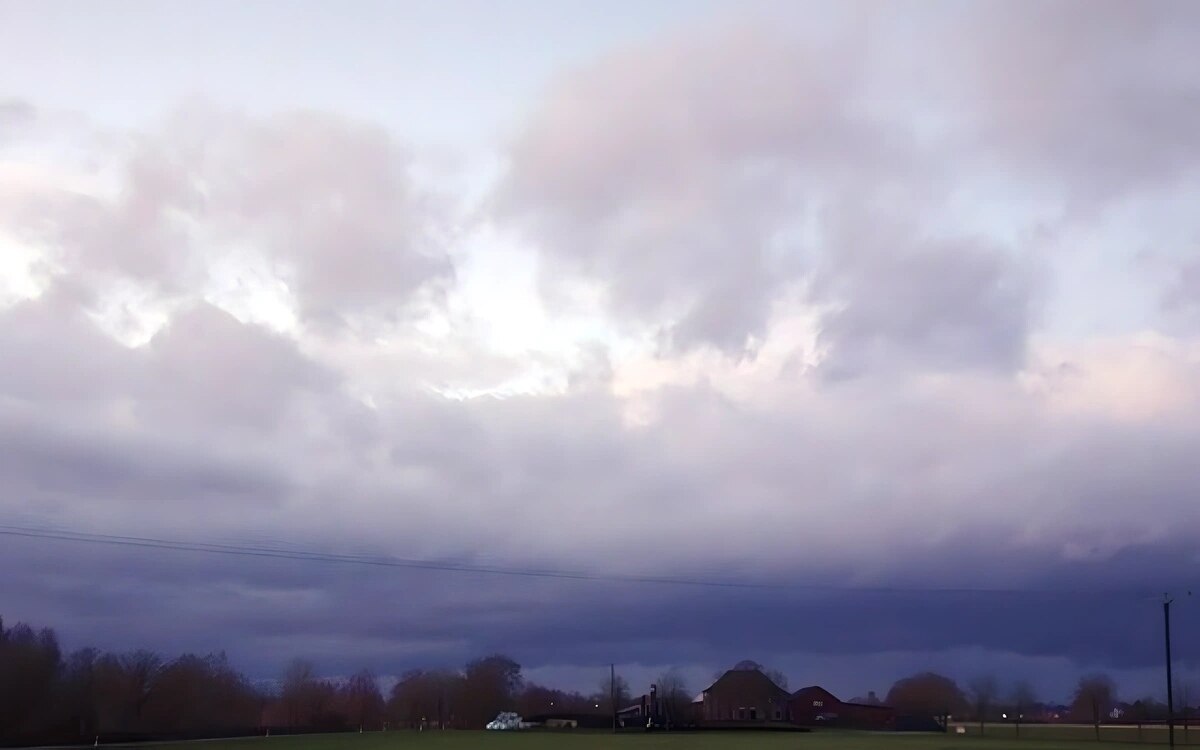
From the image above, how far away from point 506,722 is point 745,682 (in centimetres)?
3849

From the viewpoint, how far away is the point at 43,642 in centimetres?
10506

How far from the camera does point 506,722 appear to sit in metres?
162

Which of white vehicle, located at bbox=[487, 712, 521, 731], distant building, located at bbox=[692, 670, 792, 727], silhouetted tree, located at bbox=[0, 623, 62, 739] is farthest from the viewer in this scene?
distant building, located at bbox=[692, 670, 792, 727]

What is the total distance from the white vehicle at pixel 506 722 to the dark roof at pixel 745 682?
3233 cm

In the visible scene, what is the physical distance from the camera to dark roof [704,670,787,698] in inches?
7067

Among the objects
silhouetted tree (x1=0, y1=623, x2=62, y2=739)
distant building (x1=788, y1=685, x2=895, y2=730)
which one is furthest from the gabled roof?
silhouetted tree (x1=0, y1=623, x2=62, y2=739)

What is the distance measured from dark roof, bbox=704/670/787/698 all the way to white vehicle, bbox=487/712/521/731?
106 ft

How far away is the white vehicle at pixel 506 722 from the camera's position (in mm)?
158875

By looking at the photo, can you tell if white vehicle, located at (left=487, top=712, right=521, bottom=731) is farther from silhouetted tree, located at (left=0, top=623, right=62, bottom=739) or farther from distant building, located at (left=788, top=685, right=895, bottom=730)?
silhouetted tree, located at (left=0, top=623, right=62, bottom=739)

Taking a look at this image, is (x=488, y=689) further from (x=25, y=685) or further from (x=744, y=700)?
(x=25, y=685)

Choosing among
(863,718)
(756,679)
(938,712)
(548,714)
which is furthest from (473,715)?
(938,712)

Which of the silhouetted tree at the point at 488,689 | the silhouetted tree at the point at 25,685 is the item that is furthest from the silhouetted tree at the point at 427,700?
the silhouetted tree at the point at 25,685

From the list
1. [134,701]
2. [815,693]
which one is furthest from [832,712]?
[134,701]

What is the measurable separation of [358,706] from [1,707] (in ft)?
244
